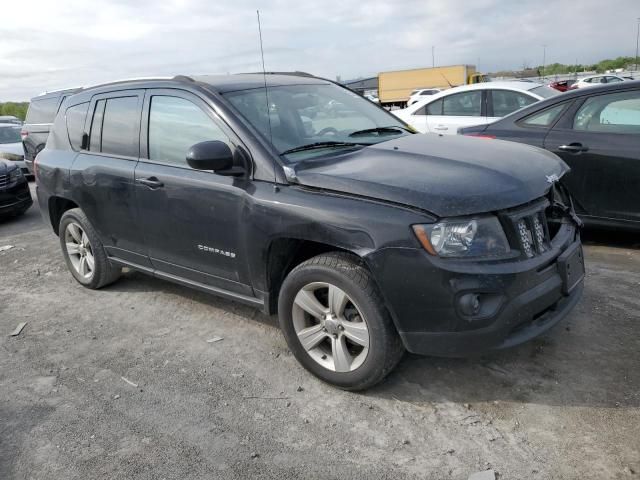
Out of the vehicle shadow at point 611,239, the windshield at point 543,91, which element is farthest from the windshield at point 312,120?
the windshield at point 543,91

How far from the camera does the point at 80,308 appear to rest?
186 inches

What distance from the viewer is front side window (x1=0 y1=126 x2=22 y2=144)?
1305 cm

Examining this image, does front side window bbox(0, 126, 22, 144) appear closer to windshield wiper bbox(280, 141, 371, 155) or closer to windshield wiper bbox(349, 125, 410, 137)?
windshield wiper bbox(349, 125, 410, 137)

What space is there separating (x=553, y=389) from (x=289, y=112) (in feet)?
7.71

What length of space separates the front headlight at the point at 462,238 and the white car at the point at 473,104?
5.91m

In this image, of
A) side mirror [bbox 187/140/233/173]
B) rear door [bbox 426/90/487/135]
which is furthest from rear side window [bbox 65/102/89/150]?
rear door [bbox 426/90/487/135]

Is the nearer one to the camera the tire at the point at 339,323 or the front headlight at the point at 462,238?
the front headlight at the point at 462,238

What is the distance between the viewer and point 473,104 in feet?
28.9

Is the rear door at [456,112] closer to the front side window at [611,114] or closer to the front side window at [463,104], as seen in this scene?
the front side window at [463,104]

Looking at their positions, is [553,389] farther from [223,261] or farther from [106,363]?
[106,363]

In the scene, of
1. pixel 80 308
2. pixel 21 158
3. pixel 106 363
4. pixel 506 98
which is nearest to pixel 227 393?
pixel 106 363

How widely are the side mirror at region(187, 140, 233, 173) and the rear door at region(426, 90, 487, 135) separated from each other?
5981mm

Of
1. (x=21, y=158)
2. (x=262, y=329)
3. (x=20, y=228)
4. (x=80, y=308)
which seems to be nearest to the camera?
(x=262, y=329)

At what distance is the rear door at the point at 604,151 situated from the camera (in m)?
4.82
